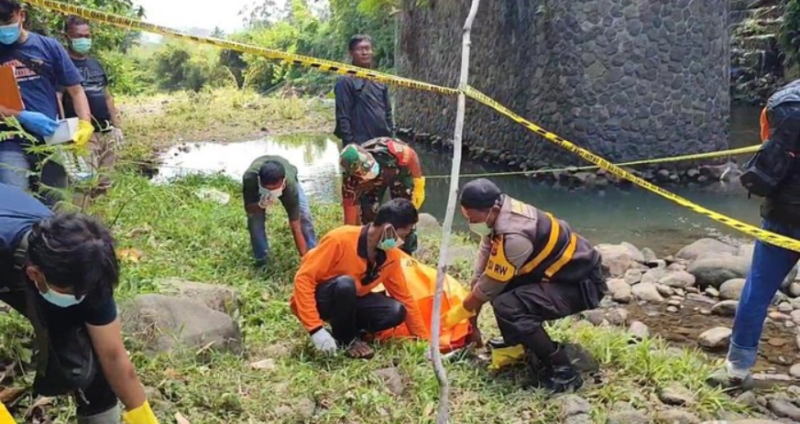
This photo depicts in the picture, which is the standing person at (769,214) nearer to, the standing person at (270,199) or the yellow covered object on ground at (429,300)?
the yellow covered object on ground at (429,300)

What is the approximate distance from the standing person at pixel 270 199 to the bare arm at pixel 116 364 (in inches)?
96.6

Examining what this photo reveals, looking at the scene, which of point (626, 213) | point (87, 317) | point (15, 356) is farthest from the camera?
point (626, 213)

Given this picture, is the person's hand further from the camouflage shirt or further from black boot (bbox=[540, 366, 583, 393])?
the camouflage shirt

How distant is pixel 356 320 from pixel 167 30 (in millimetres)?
1790

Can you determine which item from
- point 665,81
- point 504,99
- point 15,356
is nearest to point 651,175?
point 665,81

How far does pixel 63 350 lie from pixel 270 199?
8.37 feet

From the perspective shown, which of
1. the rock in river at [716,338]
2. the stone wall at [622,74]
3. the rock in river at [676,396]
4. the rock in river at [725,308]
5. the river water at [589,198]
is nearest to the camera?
the rock in river at [676,396]

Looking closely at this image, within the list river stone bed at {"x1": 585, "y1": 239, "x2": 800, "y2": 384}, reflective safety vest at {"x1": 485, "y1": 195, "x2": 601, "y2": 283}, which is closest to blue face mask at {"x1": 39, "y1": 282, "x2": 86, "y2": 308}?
reflective safety vest at {"x1": 485, "y1": 195, "x2": 601, "y2": 283}

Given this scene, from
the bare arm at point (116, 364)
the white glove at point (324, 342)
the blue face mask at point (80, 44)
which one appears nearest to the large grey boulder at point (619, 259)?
the white glove at point (324, 342)

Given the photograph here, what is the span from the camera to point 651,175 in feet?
35.0

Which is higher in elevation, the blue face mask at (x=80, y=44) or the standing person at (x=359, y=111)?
the blue face mask at (x=80, y=44)

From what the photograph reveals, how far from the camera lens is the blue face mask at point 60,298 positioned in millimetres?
2205

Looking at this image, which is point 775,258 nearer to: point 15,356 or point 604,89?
point 15,356

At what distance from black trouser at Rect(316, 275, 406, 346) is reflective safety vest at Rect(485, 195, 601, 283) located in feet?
1.85
